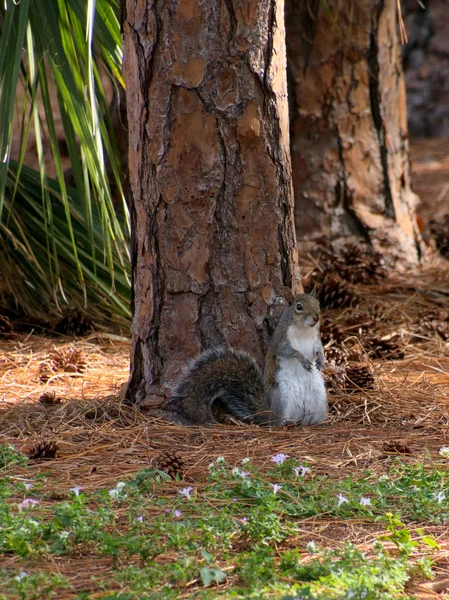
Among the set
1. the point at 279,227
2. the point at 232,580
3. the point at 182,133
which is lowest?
the point at 232,580

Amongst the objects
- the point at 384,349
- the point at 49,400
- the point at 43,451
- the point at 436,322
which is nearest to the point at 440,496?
the point at 43,451

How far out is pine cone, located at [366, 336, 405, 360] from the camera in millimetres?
4582

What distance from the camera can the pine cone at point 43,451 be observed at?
300 centimetres

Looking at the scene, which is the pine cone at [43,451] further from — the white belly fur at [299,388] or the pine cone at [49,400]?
the white belly fur at [299,388]

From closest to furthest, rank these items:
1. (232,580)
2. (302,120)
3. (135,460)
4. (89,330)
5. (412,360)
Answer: (232,580) < (135,460) < (412,360) < (89,330) < (302,120)

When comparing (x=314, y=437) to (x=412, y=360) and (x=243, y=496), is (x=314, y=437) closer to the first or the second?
(x=243, y=496)

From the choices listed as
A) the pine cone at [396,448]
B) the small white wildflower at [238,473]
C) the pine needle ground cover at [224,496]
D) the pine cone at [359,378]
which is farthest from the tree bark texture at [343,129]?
the small white wildflower at [238,473]

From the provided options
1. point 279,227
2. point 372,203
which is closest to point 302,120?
point 372,203

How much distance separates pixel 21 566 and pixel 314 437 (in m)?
1.38

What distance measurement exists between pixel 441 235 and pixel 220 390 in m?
3.45

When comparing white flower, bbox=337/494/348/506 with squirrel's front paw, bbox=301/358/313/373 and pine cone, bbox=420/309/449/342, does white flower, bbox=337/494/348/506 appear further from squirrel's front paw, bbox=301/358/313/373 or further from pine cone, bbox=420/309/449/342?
pine cone, bbox=420/309/449/342

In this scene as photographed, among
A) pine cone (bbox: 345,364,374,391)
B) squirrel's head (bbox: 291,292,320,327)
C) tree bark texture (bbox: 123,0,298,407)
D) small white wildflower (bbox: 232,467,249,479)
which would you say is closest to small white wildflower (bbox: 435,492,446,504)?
small white wildflower (bbox: 232,467,249,479)

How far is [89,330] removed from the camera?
491 cm

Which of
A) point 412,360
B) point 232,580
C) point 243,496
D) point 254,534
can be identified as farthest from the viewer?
point 412,360
